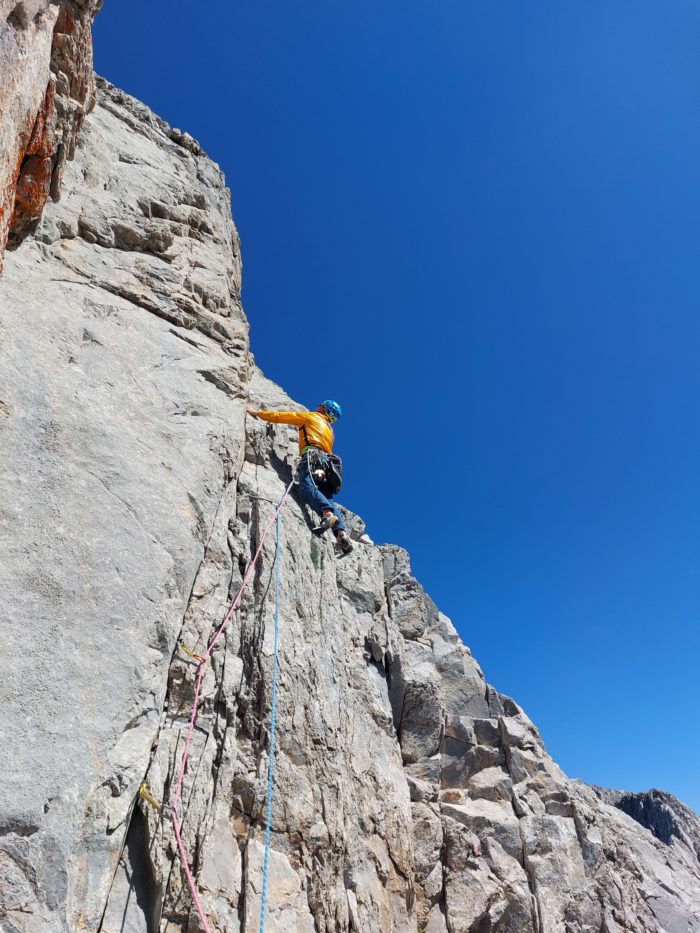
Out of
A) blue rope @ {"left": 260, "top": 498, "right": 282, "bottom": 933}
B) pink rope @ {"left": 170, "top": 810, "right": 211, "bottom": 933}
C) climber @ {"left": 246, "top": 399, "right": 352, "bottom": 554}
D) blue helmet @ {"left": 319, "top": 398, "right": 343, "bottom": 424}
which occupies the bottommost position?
pink rope @ {"left": 170, "top": 810, "right": 211, "bottom": 933}

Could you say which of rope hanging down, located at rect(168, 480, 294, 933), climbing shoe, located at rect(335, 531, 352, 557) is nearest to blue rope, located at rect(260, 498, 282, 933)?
rope hanging down, located at rect(168, 480, 294, 933)

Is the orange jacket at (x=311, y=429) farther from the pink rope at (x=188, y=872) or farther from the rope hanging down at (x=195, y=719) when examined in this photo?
the pink rope at (x=188, y=872)

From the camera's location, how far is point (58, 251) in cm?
844

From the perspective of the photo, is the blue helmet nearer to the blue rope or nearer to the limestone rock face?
the limestone rock face

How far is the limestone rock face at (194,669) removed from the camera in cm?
495

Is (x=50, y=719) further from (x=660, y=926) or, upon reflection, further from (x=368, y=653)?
(x=660, y=926)

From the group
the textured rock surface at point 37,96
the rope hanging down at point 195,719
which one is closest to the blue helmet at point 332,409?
the rope hanging down at point 195,719

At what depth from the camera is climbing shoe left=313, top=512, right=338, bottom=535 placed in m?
10.1

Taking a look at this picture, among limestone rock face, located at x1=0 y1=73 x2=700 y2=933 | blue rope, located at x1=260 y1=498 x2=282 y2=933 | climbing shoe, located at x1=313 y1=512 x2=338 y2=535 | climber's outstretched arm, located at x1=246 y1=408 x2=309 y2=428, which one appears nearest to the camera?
limestone rock face, located at x1=0 y1=73 x2=700 y2=933

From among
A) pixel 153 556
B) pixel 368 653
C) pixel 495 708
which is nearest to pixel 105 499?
pixel 153 556

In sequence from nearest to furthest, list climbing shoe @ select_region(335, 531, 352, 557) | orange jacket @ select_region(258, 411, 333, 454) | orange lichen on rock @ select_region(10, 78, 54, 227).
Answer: orange lichen on rock @ select_region(10, 78, 54, 227) < climbing shoe @ select_region(335, 531, 352, 557) < orange jacket @ select_region(258, 411, 333, 454)

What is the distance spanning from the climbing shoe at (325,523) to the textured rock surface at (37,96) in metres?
5.91

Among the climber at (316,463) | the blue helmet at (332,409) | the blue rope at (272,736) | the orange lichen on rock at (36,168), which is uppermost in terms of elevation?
the blue helmet at (332,409)

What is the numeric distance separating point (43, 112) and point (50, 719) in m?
5.07
